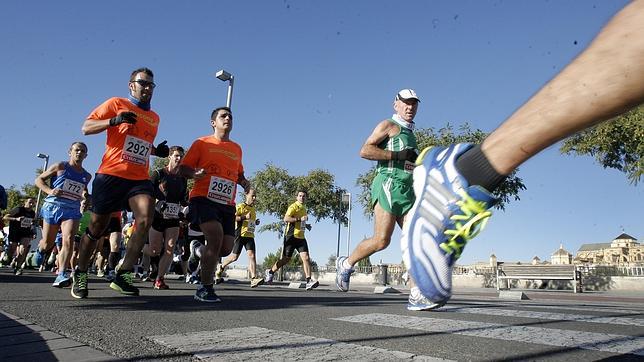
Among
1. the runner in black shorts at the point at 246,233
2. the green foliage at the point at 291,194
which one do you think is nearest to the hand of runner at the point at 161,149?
the runner in black shorts at the point at 246,233

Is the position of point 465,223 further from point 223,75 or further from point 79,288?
point 223,75

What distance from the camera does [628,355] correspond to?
2.29 meters

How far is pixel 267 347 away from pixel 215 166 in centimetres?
367

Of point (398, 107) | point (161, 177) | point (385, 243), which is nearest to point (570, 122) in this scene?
point (385, 243)

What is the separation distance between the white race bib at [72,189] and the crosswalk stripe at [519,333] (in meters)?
4.84

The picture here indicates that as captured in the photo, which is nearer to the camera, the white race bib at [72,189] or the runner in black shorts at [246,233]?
the white race bib at [72,189]

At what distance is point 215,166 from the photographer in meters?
5.65

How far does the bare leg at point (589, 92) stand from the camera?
119 cm

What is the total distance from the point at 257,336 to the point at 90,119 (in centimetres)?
335

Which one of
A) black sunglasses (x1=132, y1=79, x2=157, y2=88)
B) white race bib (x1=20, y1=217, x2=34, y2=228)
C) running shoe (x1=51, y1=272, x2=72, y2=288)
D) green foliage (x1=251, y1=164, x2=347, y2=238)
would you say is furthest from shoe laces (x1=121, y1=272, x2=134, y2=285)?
green foliage (x1=251, y1=164, x2=347, y2=238)

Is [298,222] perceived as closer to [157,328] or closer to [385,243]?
[385,243]

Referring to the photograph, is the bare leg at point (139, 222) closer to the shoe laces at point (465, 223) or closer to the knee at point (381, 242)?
the knee at point (381, 242)

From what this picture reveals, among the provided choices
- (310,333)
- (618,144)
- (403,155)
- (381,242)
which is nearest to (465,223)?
(310,333)

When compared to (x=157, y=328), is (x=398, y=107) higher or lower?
higher
